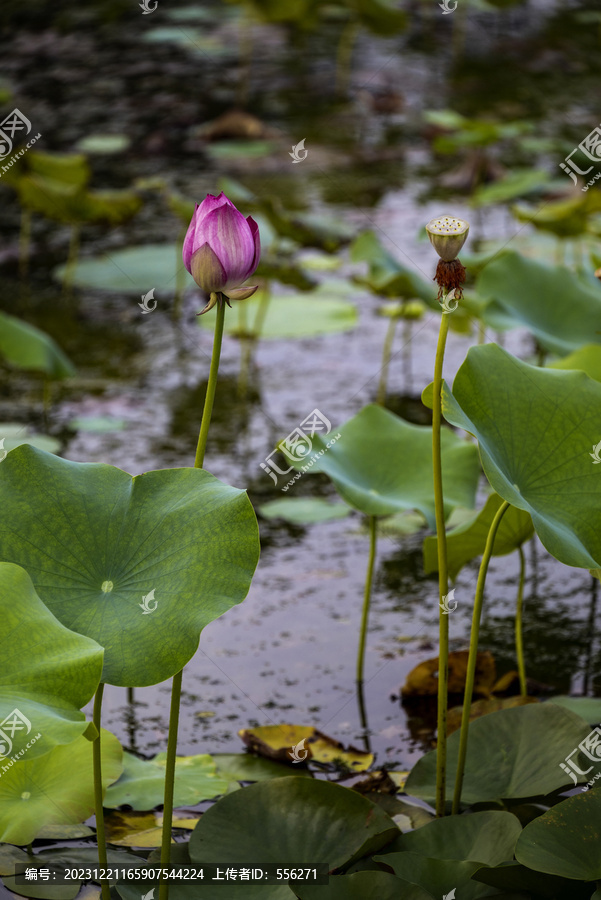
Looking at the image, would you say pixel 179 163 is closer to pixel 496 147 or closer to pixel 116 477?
pixel 496 147

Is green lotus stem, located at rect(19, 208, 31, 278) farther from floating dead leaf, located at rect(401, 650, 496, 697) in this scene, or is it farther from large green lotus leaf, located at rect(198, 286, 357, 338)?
floating dead leaf, located at rect(401, 650, 496, 697)

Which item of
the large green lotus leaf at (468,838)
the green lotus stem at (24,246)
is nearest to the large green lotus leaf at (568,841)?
the large green lotus leaf at (468,838)

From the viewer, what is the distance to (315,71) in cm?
557

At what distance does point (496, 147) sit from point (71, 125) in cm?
216

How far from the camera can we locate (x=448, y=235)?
1.01 meters

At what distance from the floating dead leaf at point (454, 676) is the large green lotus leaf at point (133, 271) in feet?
6.51

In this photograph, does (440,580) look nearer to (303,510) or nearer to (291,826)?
(291,826)

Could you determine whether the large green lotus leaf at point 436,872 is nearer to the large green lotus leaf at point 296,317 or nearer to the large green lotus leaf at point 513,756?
the large green lotus leaf at point 513,756

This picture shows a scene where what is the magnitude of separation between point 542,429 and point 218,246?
502 mm

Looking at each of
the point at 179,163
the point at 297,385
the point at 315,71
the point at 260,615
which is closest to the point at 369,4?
the point at 315,71

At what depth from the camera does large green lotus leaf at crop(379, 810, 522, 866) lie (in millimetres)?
1115

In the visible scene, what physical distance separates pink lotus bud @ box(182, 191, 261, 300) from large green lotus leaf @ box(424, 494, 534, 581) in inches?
21.8

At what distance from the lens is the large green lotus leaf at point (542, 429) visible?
1201 millimetres
